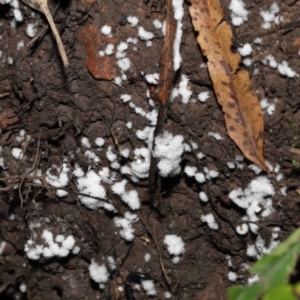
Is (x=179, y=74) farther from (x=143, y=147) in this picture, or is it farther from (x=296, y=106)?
(x=296, y=106)

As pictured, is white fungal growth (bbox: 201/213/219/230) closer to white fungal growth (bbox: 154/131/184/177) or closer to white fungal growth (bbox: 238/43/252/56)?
white fungal growth (bbox: 154/131/184/177)

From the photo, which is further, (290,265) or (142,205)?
(142,205)

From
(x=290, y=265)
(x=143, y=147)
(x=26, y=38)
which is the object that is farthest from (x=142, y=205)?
(x=290, y=265)

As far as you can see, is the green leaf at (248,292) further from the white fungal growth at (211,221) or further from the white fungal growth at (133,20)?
the white fungal growth at (133,20)

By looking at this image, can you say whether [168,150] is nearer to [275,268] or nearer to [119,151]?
[119,151]

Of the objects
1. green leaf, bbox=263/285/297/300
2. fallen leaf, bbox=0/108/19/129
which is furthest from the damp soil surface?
green leaf, bbox=263/285/297/300

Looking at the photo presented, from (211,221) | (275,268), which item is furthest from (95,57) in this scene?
(275,268)

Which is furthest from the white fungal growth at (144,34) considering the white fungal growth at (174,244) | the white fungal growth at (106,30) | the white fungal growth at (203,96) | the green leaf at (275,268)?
the green leaf at (275,268)
